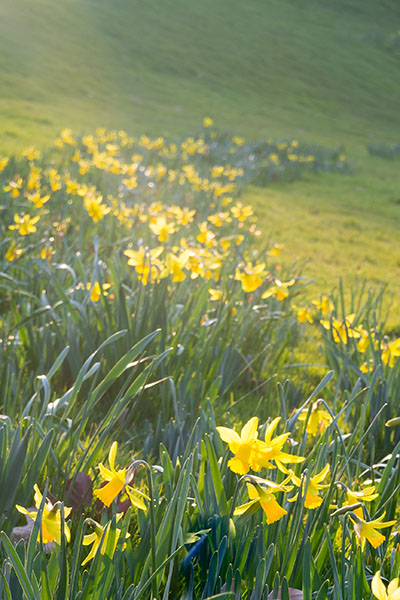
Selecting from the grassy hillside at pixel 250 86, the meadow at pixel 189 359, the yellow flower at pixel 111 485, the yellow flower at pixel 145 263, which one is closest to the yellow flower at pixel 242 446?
the meadow at pixel 189 359

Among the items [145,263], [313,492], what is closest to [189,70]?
[145,263]

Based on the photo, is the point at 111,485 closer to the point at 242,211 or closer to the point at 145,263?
the point at 145,263

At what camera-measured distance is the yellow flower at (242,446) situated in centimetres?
92

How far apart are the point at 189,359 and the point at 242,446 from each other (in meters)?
1.40

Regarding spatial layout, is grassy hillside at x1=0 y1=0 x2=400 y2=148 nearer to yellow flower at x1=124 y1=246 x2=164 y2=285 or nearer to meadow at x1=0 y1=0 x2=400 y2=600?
meadow at x1=0 y1=0 x2=400 y2=600

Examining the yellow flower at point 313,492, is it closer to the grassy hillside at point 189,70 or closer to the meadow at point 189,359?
the meadow at point 189,359

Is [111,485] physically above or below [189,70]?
below

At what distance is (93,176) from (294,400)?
4.12 m

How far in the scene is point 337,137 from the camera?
22.7 m

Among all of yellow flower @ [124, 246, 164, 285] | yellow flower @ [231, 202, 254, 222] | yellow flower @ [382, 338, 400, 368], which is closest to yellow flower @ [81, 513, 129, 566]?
yellow flower @ [124, 246, 164, 285]

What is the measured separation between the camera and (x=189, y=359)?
2.33m

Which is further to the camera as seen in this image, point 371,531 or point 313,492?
point 313,492

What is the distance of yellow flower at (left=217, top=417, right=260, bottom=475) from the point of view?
92 cm

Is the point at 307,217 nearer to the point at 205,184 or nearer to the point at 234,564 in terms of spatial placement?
the point at 205,184
